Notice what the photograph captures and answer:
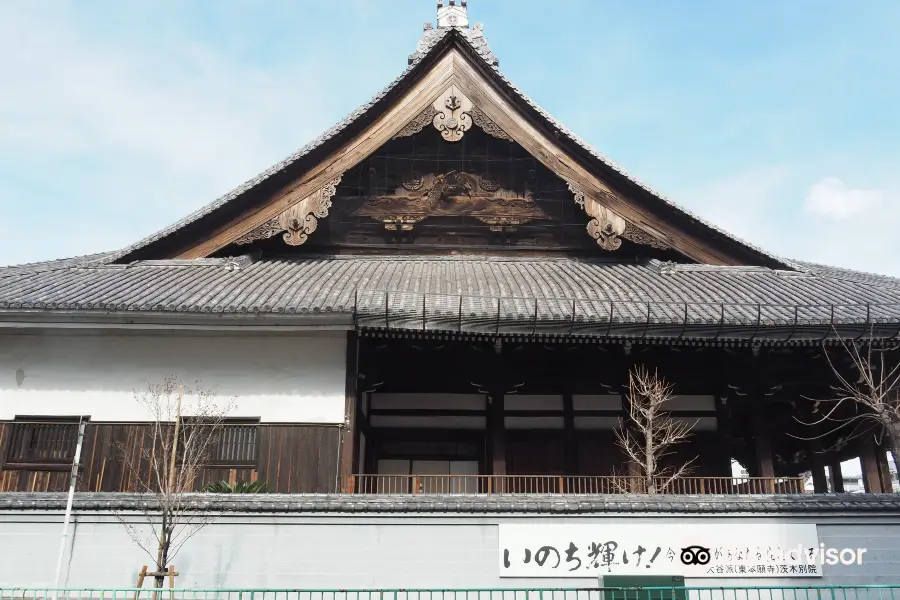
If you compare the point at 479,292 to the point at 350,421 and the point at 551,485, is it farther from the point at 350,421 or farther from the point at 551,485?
the point at 551,485

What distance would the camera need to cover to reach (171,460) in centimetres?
1072

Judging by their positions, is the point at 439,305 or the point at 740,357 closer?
the point at 439,305

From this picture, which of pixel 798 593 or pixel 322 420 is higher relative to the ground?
pixel 322 420

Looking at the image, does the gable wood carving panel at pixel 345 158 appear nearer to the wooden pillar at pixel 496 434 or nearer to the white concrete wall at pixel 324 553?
the wooden pillar at pixel 496 434

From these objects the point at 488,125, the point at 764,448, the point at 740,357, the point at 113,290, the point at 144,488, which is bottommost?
the point at 144,488

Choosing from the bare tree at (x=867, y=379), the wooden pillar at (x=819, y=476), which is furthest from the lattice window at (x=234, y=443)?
the wooden pillar at (x=819, y=476)

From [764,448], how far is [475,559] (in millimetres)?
5717

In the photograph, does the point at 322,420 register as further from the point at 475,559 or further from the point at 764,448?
the point at 764,448

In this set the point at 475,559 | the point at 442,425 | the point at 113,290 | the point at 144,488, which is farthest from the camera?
the point at 442,425

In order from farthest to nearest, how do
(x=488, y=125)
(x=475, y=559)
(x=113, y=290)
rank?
1. (x=488, y=125)
2. (x=113, y=290)
3. (x=475, y=559)

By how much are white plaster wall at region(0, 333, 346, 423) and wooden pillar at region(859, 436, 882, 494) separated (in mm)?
9446

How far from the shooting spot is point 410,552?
10.9 meters

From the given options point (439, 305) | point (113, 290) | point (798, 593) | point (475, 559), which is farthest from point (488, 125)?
point (798, 593)

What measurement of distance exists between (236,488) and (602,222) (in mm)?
8541
